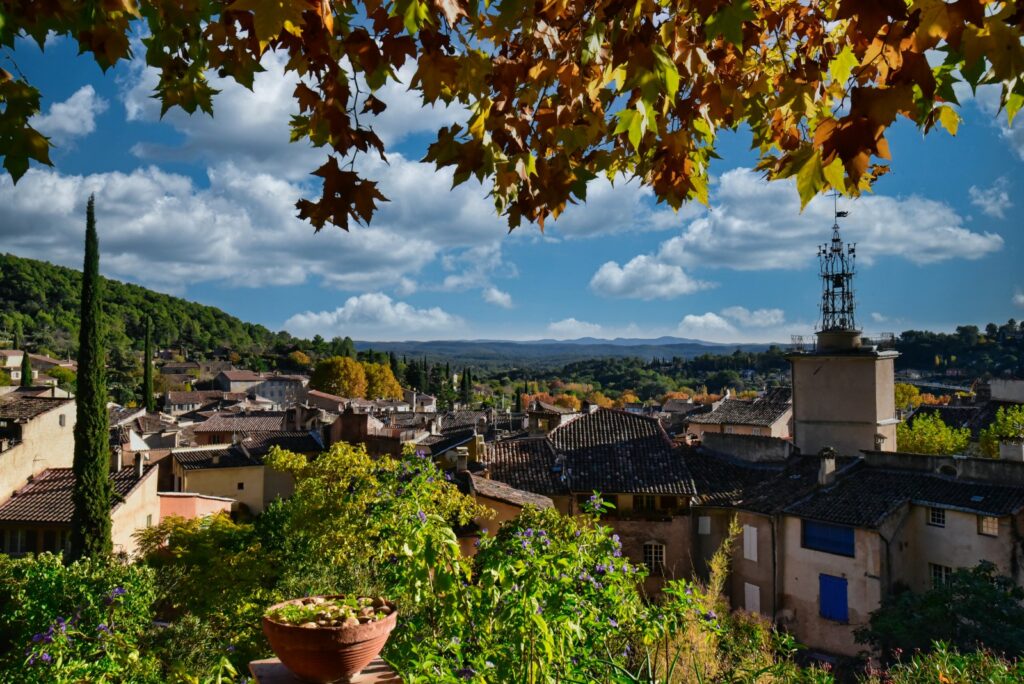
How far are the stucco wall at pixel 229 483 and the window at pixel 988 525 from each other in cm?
2727

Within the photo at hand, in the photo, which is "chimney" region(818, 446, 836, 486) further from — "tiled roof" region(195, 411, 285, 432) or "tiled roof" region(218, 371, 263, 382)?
"tiled roof" region(218, 371, 263, 382)

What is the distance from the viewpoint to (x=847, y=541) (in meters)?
18.0

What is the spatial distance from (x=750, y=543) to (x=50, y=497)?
20.9 meters

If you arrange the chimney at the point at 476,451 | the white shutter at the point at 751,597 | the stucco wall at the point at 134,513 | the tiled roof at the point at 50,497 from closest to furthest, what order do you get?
the tiled roof at the point at 50,497, the white shutter at the point at 751,597, the stucco wall at the point at 134,513, the chimney at the point at 476,451

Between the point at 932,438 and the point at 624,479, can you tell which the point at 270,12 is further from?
the point at 932,438

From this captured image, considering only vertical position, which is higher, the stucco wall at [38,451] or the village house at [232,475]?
the stucco wall at [38,451]

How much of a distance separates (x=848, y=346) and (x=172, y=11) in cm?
2662

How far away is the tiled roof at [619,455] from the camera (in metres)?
21.5

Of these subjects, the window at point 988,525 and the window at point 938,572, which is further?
the window at point 938,572

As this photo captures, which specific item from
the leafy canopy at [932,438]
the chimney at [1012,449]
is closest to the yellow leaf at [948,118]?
the chimney at [1012,449]

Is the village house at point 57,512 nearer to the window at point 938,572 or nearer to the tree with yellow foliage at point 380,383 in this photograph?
the window at point 938,572

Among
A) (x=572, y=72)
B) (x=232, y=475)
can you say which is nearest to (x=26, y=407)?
(x=232, y=475)

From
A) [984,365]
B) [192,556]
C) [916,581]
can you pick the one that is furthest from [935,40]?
[984,365]

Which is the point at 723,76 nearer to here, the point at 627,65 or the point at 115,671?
the point at 627,65
